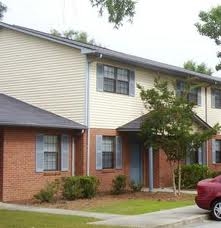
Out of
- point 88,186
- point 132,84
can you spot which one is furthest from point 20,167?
point 132,84

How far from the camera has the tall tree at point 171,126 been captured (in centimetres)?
2161

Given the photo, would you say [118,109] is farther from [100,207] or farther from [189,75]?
[100,207]

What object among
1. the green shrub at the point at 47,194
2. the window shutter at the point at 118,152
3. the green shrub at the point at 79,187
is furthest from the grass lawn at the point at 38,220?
the window shutter at the point at 118,152

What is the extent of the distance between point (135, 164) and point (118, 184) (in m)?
3.45

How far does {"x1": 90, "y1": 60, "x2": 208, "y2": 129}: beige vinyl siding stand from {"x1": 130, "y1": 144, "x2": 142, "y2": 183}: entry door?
1.63 meters

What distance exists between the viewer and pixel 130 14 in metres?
10.9

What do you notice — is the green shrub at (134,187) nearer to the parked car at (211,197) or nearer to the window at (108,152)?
the window at (108,152)

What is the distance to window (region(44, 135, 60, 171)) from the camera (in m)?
21.6

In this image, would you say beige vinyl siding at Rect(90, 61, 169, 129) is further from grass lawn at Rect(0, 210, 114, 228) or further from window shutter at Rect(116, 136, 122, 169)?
grass lawn at Rect(0, 210, 114, 228)

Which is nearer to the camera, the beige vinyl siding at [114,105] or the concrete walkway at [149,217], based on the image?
the concrete walkway at [149,217]

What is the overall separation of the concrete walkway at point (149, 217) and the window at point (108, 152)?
6.27m

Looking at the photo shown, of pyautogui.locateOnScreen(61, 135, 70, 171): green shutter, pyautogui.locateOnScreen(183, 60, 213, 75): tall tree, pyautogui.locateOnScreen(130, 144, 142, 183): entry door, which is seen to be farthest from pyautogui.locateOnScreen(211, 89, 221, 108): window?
pyautogui.locateOnScreen(183, 60, 213, 75): tall tree

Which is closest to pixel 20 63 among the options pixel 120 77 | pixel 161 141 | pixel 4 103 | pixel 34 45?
pixel 34 45

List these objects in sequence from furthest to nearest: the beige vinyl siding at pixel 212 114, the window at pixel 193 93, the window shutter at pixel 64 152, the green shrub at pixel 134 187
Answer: the beige vinyl siding at pixel 212 114 → the window at pixel 193 93 → the green shrub at pixel 134 187 → the window shutter at pixel 64 152
